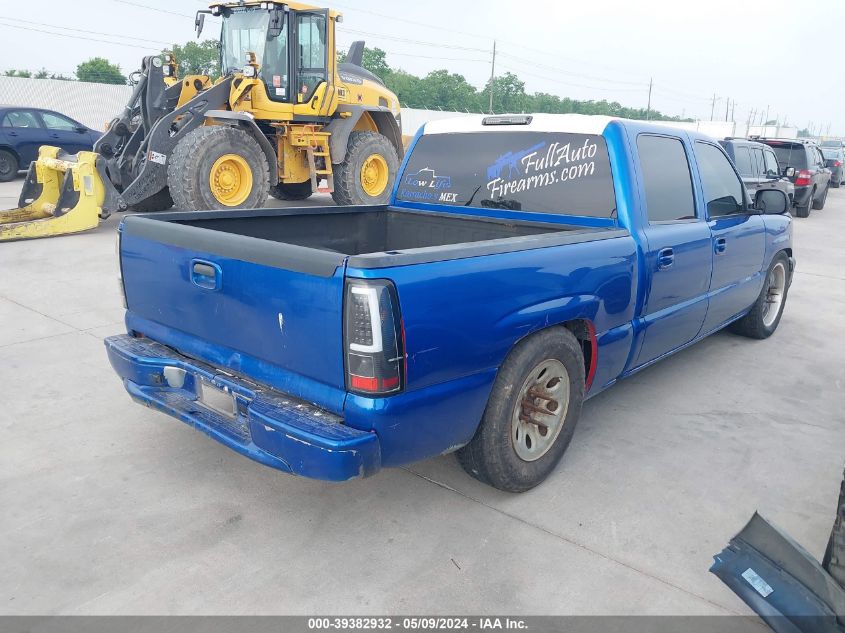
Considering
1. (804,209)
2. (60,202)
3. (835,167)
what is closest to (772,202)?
(60,202)

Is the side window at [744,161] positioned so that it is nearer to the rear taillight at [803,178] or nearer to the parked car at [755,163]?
the parked car at [755,163]

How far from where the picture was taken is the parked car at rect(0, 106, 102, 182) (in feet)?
51.6

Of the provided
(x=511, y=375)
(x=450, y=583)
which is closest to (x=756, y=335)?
(x=511, y=375)

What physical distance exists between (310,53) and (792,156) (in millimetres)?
12352

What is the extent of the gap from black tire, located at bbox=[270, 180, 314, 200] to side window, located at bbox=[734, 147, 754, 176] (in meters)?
8.30

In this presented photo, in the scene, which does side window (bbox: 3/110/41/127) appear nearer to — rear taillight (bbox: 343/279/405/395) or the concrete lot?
the concrete lot

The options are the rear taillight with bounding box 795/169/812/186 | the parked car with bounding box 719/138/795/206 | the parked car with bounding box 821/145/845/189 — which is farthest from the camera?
the parked car with bounding box 821/145/845/189

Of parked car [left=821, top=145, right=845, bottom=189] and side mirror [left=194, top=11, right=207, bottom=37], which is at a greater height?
side mirror [left=194, top=11, right=207, bottom=37]

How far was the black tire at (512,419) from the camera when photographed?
3039mm

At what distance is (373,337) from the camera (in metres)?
2.46

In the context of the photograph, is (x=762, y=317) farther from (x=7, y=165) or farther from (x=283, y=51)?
(x=7, y=165)

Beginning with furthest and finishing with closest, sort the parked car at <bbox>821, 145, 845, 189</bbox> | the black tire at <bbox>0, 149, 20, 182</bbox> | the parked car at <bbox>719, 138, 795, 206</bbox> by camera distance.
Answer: the parked car at <bbox>821, 145, 845, 189</bbox>, the black tire at <bbox>0, 149, 20, 182</bbox>, the parked car at <bbox>719, 138, 795, 206</bbox>

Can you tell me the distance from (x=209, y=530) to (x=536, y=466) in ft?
5.22

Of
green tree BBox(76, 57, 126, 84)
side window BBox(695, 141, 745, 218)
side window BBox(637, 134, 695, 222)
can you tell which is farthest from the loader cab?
green tree BBox(76, 57, 126, 84)
